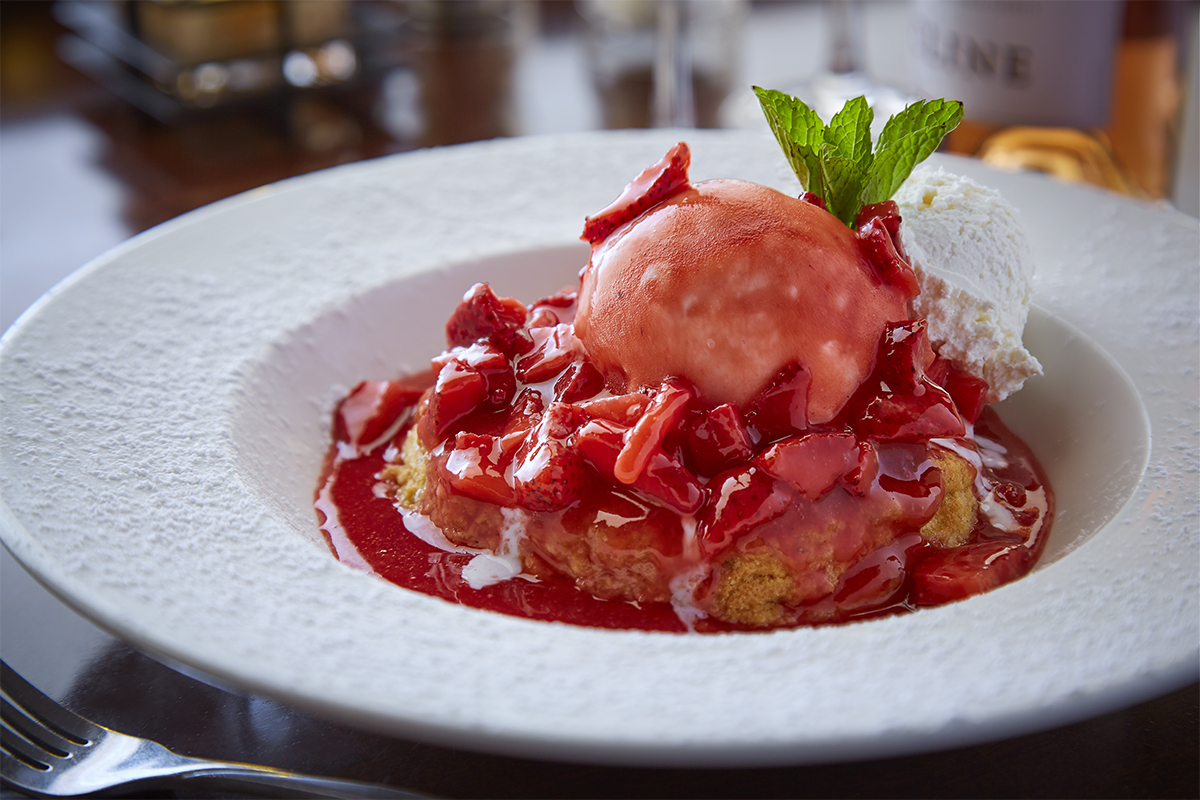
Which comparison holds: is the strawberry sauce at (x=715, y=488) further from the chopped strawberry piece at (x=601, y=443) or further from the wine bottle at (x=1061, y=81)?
the wine bottle at (x=1061, y=81)

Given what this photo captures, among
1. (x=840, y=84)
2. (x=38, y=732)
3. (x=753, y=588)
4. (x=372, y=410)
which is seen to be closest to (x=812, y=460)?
(x=753, y=588)

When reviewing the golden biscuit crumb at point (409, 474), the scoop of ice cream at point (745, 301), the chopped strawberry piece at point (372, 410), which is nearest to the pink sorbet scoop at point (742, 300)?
the scoop of ice cream at point (745, 301)

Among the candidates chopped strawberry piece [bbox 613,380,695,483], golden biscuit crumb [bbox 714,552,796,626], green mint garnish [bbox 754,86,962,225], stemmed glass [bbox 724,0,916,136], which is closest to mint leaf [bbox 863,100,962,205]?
green mint garnish [bbox 754,86,962,225]

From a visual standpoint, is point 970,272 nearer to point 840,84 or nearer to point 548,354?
point 548,354

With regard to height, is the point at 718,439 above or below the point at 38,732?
above

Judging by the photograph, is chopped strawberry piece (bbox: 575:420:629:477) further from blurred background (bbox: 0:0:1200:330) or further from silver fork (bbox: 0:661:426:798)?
blurred background (bbox: 0:0:1200:330)

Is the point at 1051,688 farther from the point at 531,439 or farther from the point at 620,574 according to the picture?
the point at 531,439

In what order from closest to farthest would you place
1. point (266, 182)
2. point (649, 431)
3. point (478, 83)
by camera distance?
1. point (649, 431)
2. point (266, 182)
3. point (478, 83)
